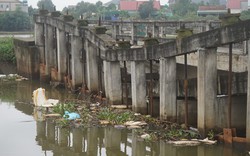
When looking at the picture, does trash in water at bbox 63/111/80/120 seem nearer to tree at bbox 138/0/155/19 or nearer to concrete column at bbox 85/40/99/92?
concrete column at bbox 85/40/99/92

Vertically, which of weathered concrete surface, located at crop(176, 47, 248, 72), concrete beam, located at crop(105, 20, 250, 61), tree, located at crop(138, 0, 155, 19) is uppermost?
tree, located at crop(138, 0, 155, 19)

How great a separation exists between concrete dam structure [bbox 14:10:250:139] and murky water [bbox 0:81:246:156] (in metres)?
1.09

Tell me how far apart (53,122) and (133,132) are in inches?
157

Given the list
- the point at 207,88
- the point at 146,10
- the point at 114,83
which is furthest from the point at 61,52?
the point at 146,10

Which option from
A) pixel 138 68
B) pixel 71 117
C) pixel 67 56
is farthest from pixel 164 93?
pixel 67 56

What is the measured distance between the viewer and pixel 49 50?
31.8 m

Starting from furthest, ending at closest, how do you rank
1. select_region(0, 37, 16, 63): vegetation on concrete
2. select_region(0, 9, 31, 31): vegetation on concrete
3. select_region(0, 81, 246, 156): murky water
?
1. select_region(0, 9, 31, 31): vegetation on concrete
2. select_region(0, 37, 16, 63): vegetation on concrete
3. select_region(0, 81, 246, 156): murky water

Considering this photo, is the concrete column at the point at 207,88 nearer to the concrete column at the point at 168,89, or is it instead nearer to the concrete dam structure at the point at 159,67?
the concrete dam structure at the point at 159,67

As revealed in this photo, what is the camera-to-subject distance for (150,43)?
19.6 m

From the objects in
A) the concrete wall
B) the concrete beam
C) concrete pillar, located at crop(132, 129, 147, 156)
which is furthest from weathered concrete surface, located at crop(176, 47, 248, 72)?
the concrete wall

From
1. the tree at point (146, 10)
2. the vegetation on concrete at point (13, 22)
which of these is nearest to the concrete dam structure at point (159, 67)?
the vegetation on concrete at point (13, 22)

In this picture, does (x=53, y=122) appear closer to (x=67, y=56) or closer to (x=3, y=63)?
(x=67, y=56)

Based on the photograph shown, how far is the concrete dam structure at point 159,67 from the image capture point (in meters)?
15.6

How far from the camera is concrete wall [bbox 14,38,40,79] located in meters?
33.4
